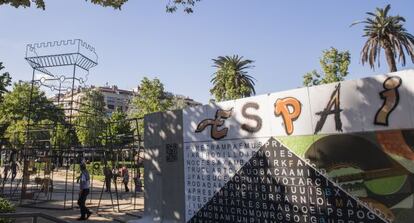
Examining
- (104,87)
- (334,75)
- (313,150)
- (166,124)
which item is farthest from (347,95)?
(104,87)

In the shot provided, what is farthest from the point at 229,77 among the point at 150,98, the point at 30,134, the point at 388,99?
the point at 388,99

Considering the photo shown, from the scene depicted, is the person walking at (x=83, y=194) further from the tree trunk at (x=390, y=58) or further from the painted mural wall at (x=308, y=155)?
the tree trunk at (x=390, y=58)

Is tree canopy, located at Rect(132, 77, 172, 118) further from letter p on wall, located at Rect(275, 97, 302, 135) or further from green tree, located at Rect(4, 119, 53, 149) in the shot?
letter p on wall, located at Rect(275, 97, 302, 135)

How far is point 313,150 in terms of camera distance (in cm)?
Result: 771

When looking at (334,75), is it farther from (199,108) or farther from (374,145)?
(374,145)

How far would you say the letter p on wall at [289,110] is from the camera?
8.06 metres

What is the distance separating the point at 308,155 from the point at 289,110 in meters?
1.10

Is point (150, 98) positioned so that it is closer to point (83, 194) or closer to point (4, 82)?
point (4, 82)

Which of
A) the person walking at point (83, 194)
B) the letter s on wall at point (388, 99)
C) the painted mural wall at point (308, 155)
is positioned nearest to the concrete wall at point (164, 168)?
the painted mural wall at point (308, 155)

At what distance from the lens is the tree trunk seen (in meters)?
27.3

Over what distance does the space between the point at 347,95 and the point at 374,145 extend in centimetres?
111

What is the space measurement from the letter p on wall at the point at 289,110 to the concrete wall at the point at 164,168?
3439 millimetres

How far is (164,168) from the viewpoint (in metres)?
11.1

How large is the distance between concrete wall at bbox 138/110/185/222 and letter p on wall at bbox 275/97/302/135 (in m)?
3.44
